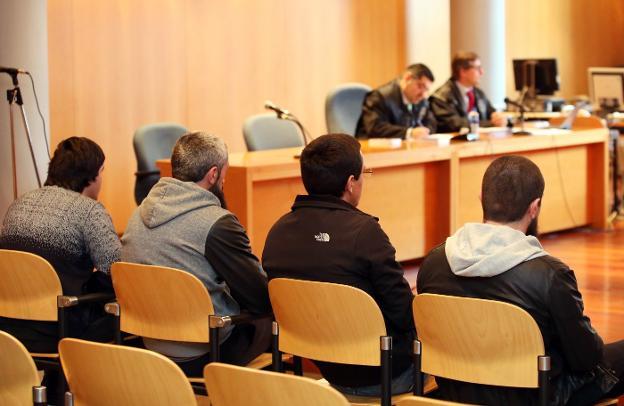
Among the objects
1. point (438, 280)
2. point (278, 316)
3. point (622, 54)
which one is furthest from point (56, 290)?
point (622, 54)

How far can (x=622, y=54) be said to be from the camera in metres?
15.0

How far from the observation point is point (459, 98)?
7902mm

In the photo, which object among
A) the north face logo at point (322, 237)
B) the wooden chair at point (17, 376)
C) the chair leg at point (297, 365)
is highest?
the north face logo at point (322, 237)

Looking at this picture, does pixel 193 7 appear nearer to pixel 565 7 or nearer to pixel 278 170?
pixel 278 170

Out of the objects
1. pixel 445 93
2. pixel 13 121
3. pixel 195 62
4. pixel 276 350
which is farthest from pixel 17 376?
pixel 195 62

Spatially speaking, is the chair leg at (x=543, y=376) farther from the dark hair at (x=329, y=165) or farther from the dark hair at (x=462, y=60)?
→ the dark hair at (x=462, y=60)

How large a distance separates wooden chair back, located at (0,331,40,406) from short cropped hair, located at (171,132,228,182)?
129 cm

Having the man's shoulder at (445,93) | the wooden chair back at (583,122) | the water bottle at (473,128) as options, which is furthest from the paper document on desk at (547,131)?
the man's shoulder at (445,93)

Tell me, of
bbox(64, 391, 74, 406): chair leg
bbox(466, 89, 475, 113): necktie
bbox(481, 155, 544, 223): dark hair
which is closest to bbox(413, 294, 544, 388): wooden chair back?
bbox(481, 155, 544, 223): dark hair

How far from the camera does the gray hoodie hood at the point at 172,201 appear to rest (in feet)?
11.6

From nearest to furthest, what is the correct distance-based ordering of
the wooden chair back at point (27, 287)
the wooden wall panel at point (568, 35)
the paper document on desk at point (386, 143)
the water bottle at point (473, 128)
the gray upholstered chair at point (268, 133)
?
1. the wooden chair back at point (27, 287)
2. the paper document on desk at point (386, 143)
3. the gray upholstered chair at point (268, 133)
4. the water bottle at point (473, 128)
5. the wooden wall panel at point (568, 35)

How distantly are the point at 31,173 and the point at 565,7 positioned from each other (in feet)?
30.8

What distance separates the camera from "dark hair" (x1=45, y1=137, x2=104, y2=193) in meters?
3.83

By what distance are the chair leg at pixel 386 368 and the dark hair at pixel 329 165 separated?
24.4 inches
